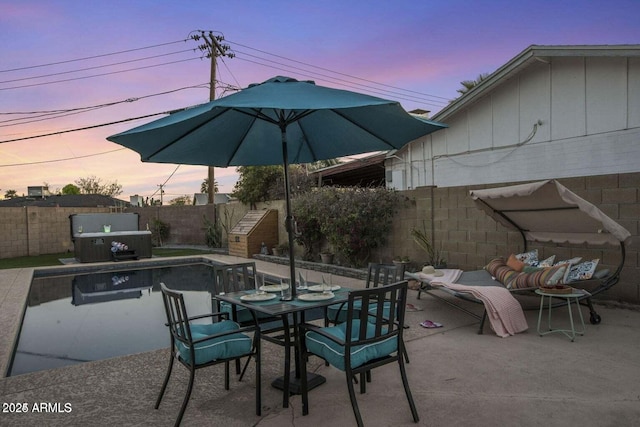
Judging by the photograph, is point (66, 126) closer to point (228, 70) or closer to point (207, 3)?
point (228, 70)

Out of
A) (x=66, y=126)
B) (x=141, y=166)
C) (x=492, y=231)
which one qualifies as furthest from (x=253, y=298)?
(x=141, y=166)

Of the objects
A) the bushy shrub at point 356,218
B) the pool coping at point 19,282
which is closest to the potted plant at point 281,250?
the pool coping at point 19,282

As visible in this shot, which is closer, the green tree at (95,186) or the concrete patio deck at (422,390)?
the concrete patio deck at (422,390)

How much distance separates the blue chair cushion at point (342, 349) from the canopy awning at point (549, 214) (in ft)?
9.97

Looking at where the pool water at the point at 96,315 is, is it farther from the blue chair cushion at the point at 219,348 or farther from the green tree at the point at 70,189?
the green tree at the point at 70,189

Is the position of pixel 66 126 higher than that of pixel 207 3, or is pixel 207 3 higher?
pixel 207 3

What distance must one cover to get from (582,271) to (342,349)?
3569 mm

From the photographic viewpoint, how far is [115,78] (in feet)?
54.1

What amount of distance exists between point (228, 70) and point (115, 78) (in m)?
5.03

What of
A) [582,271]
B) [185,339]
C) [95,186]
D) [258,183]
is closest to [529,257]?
[582,271]

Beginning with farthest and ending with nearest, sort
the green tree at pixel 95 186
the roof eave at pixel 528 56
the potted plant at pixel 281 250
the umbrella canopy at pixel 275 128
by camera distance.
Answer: the green tree at pixel 95 186
the potted plant at pixel 281 250
the roof eave at pixel 528 56
the umbrella canopy at pixel 275 128

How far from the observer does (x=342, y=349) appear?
284 centimetres

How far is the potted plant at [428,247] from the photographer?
806 cm

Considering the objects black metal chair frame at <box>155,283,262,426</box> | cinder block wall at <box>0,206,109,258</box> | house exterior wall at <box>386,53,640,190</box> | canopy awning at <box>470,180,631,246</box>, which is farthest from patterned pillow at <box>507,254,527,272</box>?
cinder block wall at <box>0,206,109,258</box>
